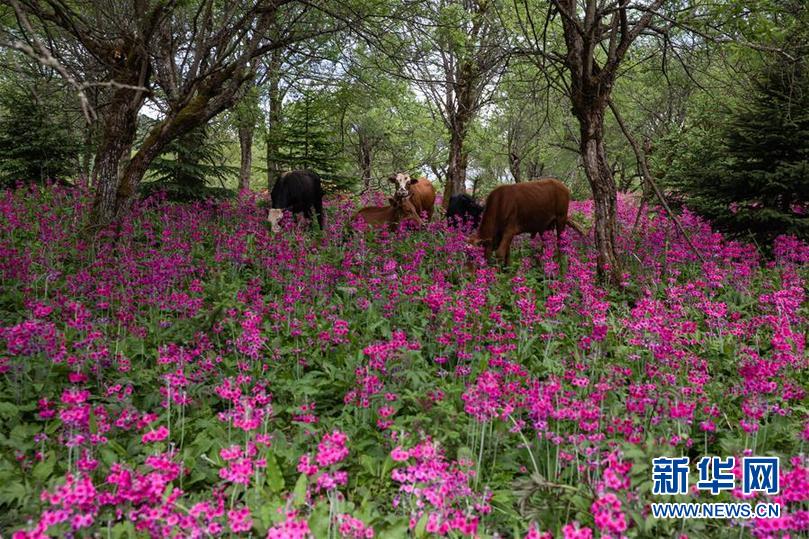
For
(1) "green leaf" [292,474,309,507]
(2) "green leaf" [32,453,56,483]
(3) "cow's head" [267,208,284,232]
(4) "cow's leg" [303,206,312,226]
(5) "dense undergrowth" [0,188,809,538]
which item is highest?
(4) "cow's leg" [303,206,312,226]

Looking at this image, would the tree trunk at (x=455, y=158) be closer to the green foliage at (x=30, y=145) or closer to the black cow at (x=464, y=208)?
the black cow at (x=464, y=208)

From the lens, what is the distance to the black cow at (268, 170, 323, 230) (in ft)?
36.9

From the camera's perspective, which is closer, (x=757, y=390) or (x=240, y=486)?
(x=240, y=486)

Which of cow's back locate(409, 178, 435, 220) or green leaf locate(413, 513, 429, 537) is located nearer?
green leaf locate(413, 513, 429, 537)

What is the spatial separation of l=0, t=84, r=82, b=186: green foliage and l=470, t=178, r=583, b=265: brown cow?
40.1 ft

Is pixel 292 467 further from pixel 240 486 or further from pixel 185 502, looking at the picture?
pixel 185 502

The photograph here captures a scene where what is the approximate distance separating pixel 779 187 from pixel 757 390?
327 inches

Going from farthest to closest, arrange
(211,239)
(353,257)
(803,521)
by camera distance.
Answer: (211,239), (353,257), (803,521)

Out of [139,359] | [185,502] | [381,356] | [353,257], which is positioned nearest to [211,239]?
[353,257]

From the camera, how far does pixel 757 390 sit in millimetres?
3506

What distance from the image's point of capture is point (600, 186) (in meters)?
7.68

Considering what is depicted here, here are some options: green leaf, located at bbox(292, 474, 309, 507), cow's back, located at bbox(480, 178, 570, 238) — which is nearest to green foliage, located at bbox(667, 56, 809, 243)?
cow's back, located at bbox(480, 178, 570, 238)

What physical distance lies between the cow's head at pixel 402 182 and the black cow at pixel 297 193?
6.18ft

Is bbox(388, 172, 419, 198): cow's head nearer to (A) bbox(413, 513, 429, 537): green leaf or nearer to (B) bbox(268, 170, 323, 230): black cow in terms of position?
(B) bbox(268, 170, 323, 230): black cow
